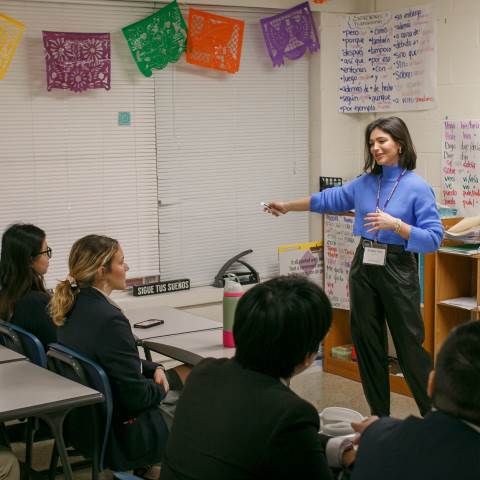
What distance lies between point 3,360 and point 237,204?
100 inches

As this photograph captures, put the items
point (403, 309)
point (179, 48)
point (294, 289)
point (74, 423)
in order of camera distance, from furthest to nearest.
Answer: point (179, 48) → point (403, 309) → point (74, 423) → point (294, 289)

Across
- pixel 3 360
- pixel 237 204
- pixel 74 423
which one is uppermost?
pixel 237 204

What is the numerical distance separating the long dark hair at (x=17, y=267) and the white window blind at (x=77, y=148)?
115 centimetres

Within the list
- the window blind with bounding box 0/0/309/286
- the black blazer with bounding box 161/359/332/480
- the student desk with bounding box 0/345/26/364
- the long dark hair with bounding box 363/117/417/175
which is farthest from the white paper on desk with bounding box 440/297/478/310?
the black blazer with bounding box 161/359/332/480

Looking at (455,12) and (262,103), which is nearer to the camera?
(455,12)

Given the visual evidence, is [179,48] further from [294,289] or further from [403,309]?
[294,289]

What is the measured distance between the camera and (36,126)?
4590 mm

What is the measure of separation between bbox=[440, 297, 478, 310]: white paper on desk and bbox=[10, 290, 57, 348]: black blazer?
2.21 metres

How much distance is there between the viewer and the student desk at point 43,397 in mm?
2471

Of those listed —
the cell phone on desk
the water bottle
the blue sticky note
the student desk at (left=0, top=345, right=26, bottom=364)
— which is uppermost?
the blue sticky note

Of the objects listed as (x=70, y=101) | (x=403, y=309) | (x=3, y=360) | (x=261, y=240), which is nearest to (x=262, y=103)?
(x=261, y=240)

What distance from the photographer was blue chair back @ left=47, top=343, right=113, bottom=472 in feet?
8.95

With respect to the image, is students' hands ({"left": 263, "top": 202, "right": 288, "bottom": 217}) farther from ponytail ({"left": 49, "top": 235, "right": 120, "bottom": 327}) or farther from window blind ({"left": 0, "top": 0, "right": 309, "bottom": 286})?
ponytail ({"left": 49, "top": 235, "right": 120, "bottom": 327})

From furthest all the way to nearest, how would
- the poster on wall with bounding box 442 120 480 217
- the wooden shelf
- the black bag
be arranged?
the poster on wall with bounding box 442 120 480 217 → the wooden shelf → the black bag
